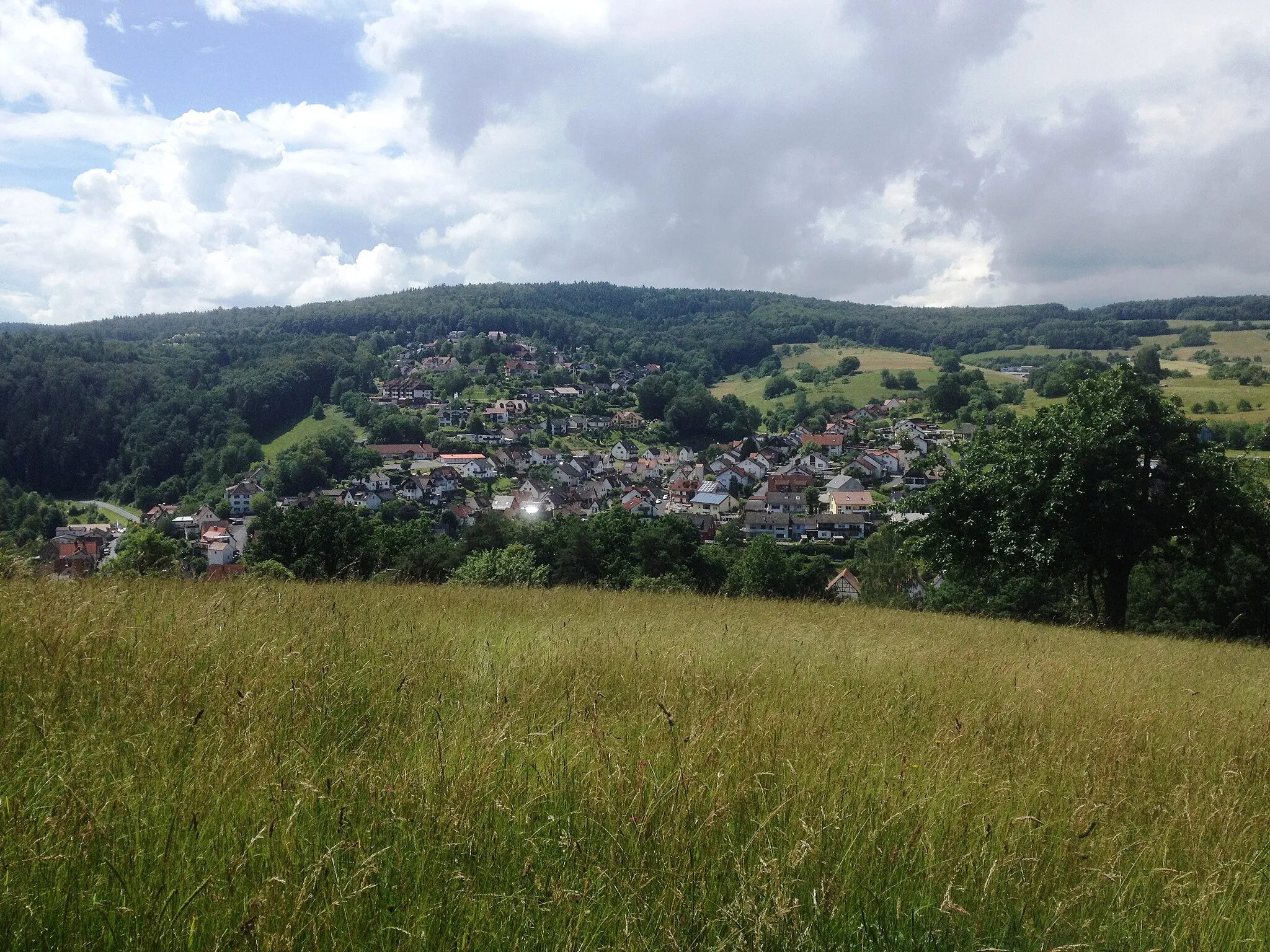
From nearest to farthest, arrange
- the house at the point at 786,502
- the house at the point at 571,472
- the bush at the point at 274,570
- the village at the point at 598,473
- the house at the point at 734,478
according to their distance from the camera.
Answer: the bush at the point at 274,570 → the village at the point at 598,473 → the house at the point at 786,502 → the house at the point at 734,478 → the house at the point at 571,472

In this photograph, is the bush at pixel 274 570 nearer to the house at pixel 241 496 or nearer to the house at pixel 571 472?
the house at pixel 241 496

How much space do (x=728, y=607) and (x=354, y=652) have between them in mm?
5982

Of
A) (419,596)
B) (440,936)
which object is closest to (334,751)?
(440,936)

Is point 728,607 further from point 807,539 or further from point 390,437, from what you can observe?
point 390,437

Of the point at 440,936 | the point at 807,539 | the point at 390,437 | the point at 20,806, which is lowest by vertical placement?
the point at 807,539

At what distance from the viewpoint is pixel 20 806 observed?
8.04ft

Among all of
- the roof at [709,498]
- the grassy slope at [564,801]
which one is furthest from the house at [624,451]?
the grassy slope at [564,801]

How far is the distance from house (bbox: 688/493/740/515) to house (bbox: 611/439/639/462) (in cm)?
3208

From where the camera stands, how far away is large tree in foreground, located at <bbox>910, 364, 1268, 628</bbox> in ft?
49.6

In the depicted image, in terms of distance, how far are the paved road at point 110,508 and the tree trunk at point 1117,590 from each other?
8764 centimetres

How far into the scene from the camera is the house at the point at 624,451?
13325 cm

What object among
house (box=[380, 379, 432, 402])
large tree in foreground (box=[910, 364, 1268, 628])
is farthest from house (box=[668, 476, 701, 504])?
large tree in foreground (box=[910, 364, 1268, 628])

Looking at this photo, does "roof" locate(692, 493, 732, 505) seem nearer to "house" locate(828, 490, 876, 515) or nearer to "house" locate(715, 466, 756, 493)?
"house" locate(715, 466, 756, 493)

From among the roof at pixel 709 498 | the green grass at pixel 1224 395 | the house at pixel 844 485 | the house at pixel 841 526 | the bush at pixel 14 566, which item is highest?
A: the bush at pixel 14 566
